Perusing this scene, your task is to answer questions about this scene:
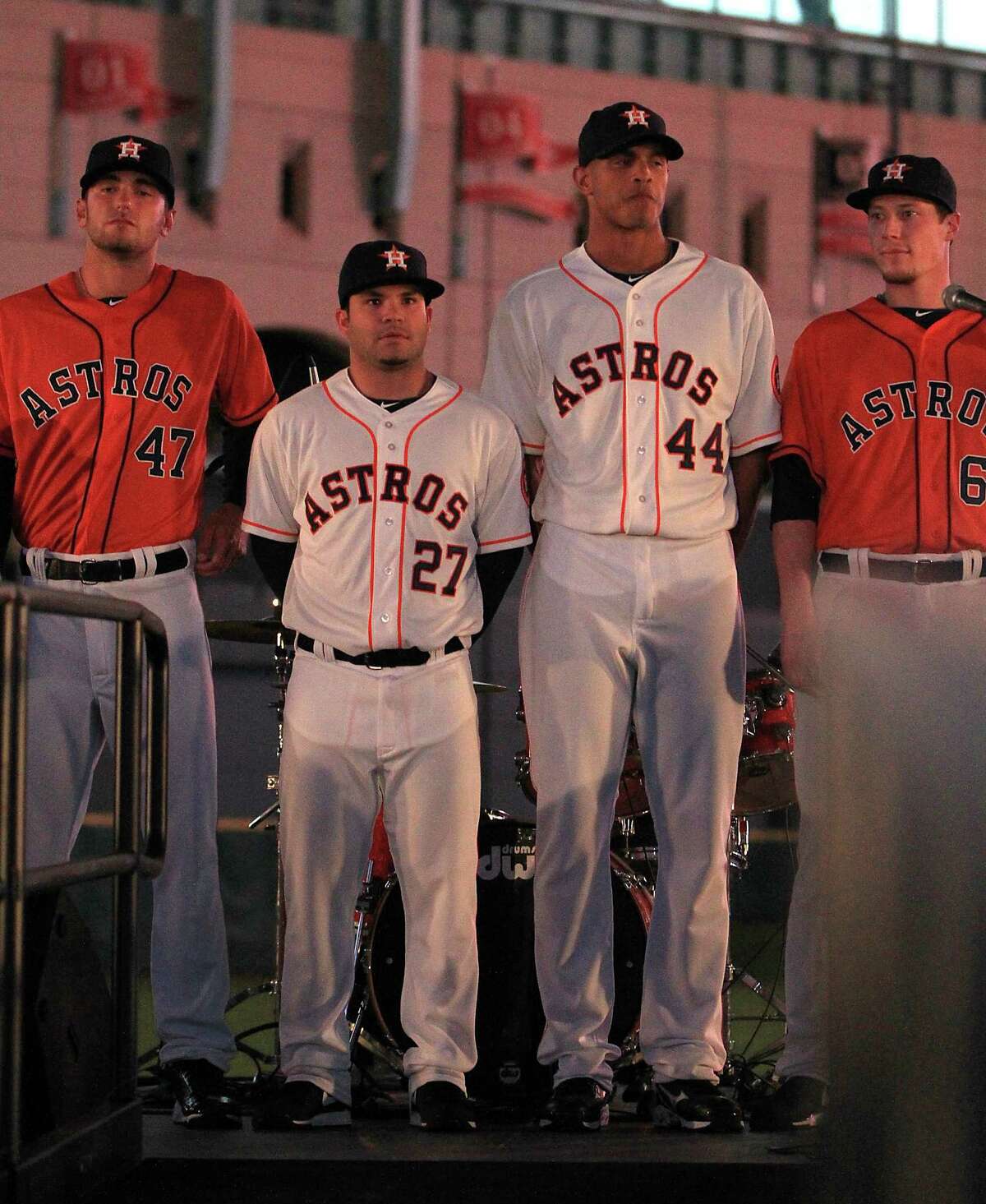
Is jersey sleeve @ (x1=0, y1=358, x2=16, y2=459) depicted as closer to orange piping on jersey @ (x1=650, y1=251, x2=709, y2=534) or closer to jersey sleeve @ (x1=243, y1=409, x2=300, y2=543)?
jersey sleeve @ (x1=243, y1=409, x2=300, y2=543)

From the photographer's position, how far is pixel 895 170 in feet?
12.7

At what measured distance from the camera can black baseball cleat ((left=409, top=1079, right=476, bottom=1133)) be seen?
3.53 metres

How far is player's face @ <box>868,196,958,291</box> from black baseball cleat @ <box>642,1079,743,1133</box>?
6.09 feet

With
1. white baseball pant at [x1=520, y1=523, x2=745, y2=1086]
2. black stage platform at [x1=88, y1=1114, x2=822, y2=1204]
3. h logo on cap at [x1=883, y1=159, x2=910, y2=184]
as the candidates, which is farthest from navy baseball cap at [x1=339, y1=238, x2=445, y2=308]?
black stage platform at [x1=88, y1=1114, x2=822, y2=1204]

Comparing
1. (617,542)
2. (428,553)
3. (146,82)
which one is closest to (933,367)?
(617,542)

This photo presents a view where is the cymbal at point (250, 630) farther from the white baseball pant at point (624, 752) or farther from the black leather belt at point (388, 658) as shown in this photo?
the white baseball pant at point (624, 752)

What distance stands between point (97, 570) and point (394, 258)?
3.17 ft

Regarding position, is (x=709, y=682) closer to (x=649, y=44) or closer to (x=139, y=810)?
(x=139, y=810)

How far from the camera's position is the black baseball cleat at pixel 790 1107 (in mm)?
3564

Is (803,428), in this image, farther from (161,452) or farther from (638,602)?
(161,452)

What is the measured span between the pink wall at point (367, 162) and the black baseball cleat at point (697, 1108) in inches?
306

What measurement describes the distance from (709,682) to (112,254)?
5.56ft

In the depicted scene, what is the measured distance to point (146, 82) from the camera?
433 inches

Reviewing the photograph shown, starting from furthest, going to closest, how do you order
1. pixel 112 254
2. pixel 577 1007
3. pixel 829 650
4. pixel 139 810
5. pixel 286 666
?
pixel 286 666 → pixel 112 254 → pixel 577 1007 → pixel 139 810 → pixel 829 650
